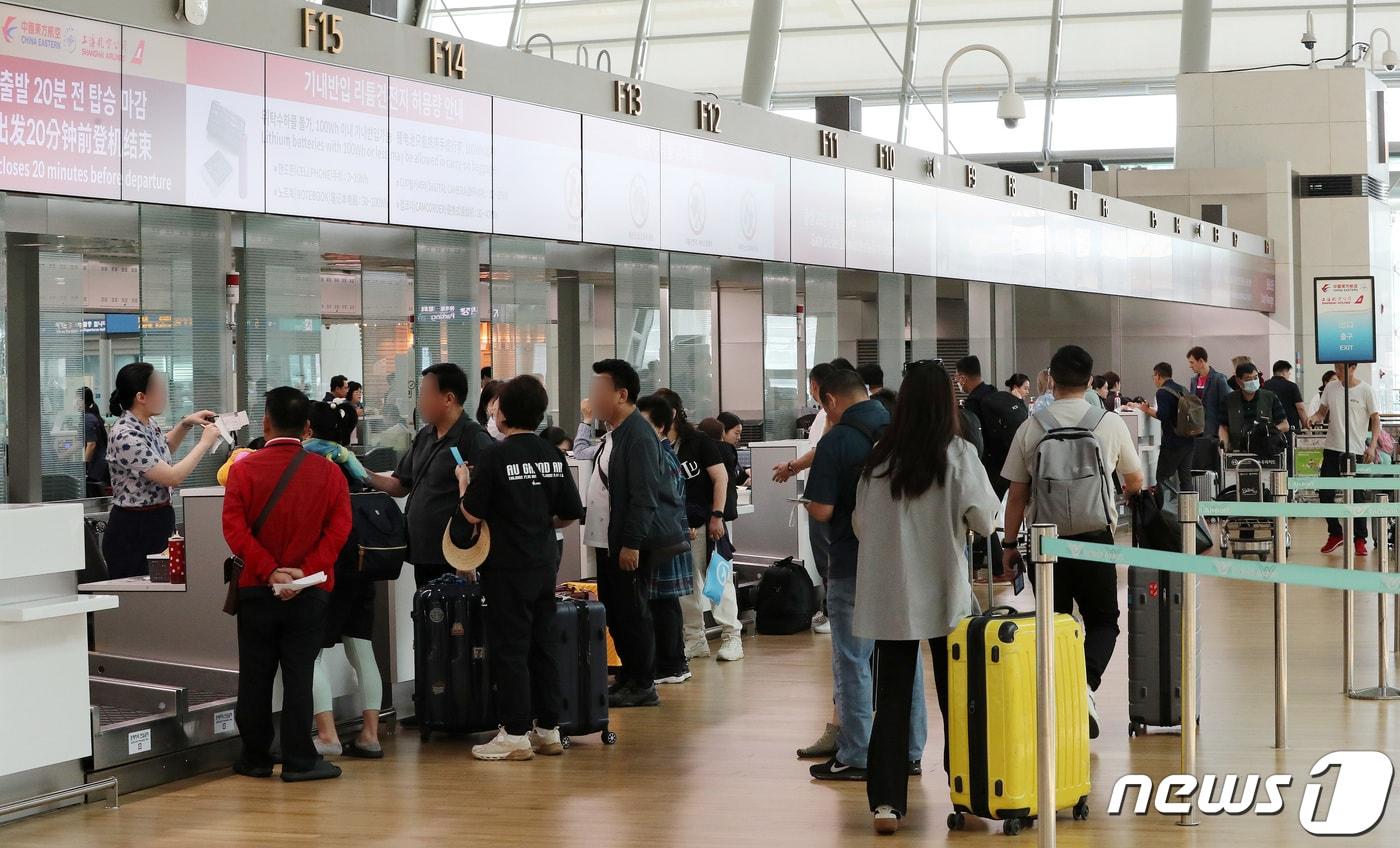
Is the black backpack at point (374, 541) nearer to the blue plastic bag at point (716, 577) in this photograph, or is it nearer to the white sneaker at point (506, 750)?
the white sneaker at point (506, 750)

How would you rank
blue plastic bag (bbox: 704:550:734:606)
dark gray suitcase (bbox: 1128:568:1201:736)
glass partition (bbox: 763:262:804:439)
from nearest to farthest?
dark gray suitcase (bbox: 1128:568:1201:736), blue plastic bag (bbox: 704:550:734:606), glass partition (bbox: 763:262:804:439)

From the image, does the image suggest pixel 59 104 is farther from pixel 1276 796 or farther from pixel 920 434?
pixel 1276 796

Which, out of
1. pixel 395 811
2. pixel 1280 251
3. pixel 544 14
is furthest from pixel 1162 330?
→ pixel 395 811

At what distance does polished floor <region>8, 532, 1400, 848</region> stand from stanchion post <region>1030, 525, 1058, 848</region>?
52 cm

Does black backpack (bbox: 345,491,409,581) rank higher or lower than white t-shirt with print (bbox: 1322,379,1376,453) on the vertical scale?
lower

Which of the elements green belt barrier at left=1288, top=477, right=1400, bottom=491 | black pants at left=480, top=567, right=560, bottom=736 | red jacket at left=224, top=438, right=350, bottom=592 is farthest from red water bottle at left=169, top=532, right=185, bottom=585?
green belt barrier at left=1288, top=477, right=1400, bottom=491

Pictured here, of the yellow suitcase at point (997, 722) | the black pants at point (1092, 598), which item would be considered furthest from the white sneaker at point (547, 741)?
the black pants at point (1092, 598)

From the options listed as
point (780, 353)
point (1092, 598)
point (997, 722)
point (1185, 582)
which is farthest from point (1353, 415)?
point (997, 722)

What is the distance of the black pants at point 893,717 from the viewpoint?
4742 mm

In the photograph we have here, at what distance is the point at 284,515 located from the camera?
5598 millimetres

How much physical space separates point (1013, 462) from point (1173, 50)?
19819mm

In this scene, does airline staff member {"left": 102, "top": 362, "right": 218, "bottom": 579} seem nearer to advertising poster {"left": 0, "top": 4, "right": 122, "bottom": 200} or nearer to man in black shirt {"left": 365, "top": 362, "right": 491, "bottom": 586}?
advertising poster {"left": 0, "top": 4, "right": 122, "bottom": 200}

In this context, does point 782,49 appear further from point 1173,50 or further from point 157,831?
point 157,831

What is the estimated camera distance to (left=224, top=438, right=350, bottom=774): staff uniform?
5570 mm
